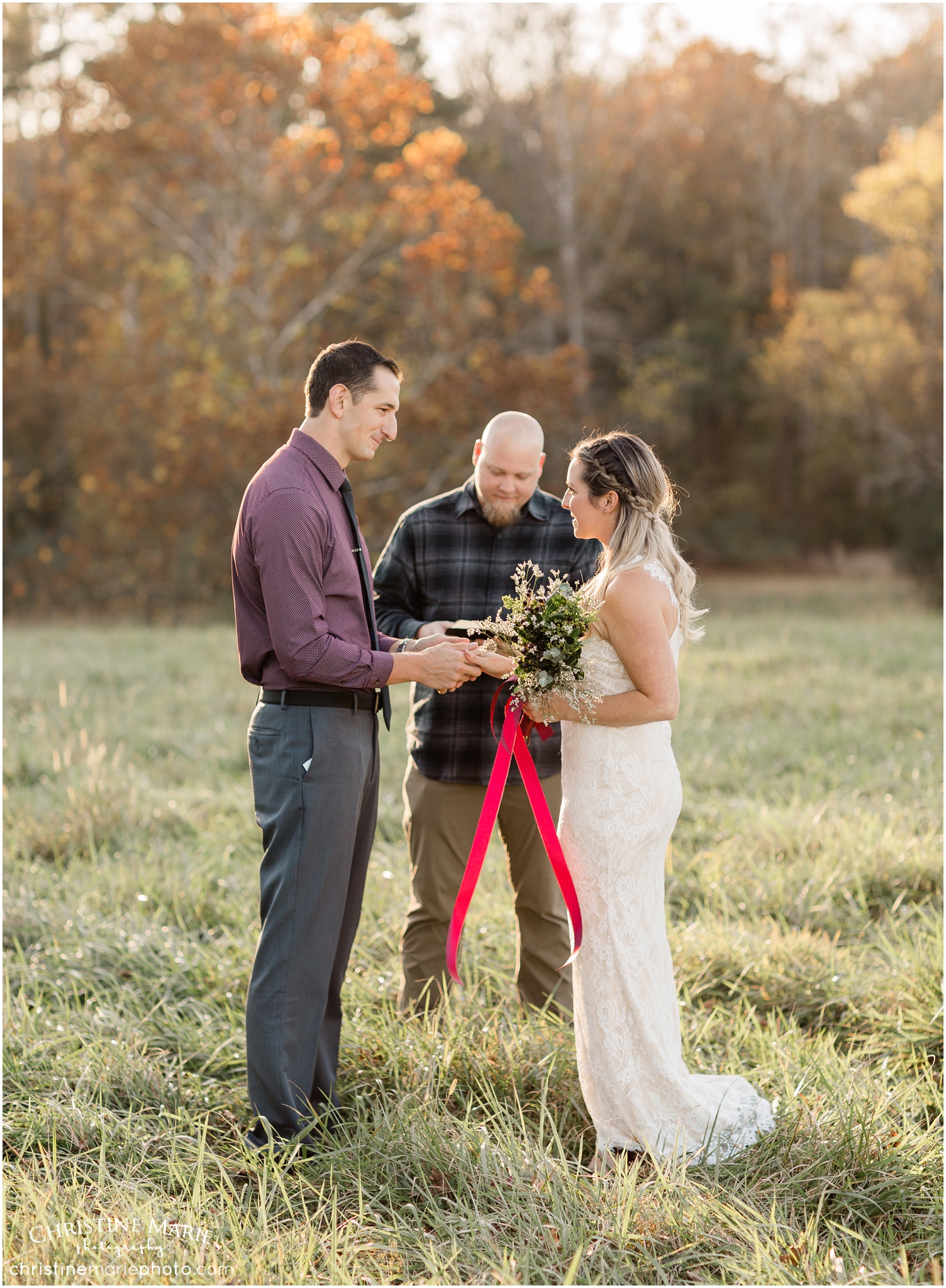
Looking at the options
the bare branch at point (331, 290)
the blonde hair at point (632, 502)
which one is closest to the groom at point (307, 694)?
the blonde hair at point (632, 502)

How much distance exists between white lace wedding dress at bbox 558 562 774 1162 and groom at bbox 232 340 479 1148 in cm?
55

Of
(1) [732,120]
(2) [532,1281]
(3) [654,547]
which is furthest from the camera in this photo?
(1) [732,120]

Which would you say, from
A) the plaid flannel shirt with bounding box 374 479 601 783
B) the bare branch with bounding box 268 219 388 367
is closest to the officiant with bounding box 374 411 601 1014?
the plaid flannel shirt with bounding box 374 479 601 783

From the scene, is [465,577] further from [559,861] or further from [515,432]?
Answer: [559,861]

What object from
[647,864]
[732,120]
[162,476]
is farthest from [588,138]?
[647,864]

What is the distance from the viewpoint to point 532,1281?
9.35 feet

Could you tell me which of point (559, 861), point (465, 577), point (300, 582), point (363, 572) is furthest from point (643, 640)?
point (465, 577)

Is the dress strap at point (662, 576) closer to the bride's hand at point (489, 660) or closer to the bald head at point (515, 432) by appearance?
the bride's hand at point (489, 660)

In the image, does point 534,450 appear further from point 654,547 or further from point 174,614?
point 174,614

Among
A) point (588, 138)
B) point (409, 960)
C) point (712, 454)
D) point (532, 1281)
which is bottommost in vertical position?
point (532, 1281)

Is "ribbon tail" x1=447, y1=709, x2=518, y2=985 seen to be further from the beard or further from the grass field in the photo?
the beard

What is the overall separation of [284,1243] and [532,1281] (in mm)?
663

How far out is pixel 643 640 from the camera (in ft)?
10.9

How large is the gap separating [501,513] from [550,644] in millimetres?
1178
